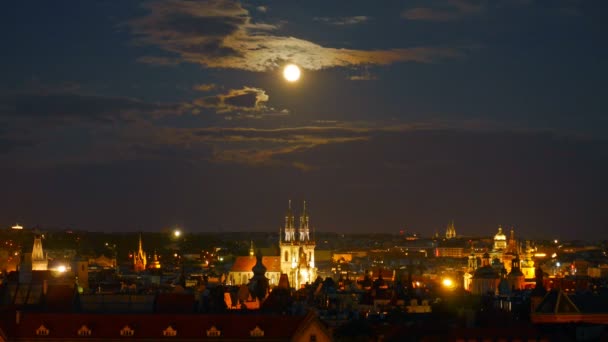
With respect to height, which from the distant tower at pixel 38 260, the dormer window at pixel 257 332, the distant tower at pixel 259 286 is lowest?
the dormer window at pixel 257 332

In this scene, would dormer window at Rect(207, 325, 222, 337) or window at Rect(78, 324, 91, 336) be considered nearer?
window at Rect(78, 324, 91, 336)

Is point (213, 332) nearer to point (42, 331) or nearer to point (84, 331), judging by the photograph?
point (84, 331)

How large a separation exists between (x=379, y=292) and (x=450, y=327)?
62034 millimetres

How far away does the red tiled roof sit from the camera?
7906cm

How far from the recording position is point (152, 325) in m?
80.5

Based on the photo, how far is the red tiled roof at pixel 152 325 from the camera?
79.1m

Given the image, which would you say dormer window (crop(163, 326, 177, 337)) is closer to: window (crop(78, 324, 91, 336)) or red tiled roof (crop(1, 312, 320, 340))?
red tiled roof (crop(1, 312, 320, 340))

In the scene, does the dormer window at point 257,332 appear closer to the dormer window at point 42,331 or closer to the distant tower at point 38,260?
the dormer window at point 42,331

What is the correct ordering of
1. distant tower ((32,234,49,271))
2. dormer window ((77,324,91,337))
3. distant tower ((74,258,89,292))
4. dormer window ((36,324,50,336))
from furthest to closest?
1. distant tower ((32,234,49,271))
2. distant tower ((74,258,89,292))
3. dormer window ((77,324,91,337))
4. dormer window ((36,324,50,336))

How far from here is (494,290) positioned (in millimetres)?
194500

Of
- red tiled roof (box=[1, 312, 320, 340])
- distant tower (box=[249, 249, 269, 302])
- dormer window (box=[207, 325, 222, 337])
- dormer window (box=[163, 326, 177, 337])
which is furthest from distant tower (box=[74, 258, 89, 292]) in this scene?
dormer window (box=[207, 325, 222, 337])

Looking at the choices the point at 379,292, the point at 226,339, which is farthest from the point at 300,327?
the point at 379,292

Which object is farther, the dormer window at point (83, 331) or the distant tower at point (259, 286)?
the distant tower at point (259, 286)

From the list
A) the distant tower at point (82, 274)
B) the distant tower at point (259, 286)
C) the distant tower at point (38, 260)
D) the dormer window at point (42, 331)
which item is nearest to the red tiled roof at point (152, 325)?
the dormer window at point (42, 331)
